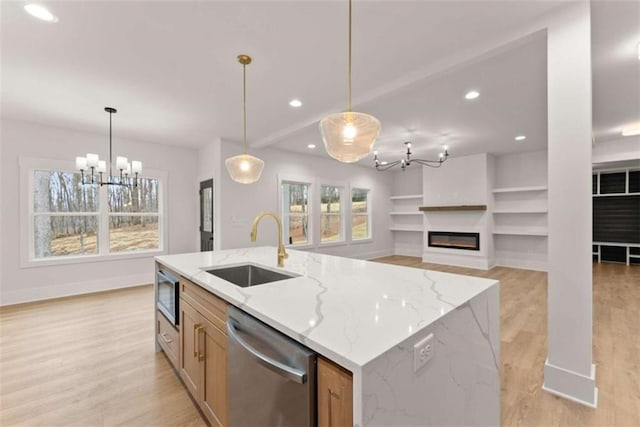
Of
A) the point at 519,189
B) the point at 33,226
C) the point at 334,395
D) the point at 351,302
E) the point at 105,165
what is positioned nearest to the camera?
the point at 334,395

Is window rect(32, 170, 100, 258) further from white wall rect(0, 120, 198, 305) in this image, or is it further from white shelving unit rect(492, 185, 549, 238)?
white shelving unit rect(492, 185, 549, 238)

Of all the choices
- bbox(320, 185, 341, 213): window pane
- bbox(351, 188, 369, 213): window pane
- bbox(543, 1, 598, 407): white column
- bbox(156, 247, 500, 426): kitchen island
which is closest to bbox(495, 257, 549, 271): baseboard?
bbox(351, 188, 369, 213): window pane

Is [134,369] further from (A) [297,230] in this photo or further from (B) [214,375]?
(A) [297,230]

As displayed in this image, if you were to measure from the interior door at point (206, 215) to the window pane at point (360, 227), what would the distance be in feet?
11.8

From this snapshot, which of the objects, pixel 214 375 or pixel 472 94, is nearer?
pixel 214 375

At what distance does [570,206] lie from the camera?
183 centimetres

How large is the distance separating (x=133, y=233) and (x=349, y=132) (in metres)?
4.99

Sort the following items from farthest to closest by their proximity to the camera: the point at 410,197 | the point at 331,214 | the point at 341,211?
1. the point at 410,197
2. the point at 341,211
3. the point at 331,214

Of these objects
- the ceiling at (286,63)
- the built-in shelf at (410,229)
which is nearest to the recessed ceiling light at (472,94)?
the ceiling at (286,63)

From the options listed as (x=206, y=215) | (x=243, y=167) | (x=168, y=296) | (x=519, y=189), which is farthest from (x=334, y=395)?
(x=519, y=189)

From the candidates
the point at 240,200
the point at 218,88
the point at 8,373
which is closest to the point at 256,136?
the point at 240,200

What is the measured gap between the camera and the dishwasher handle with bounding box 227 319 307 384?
35.2 inches

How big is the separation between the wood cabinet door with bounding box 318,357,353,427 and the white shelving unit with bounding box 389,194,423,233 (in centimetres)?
744

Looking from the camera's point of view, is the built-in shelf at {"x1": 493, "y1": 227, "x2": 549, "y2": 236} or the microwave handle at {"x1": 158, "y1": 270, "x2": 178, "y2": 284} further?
the built-in shelf at {"x1": 493, "y1": 227, "x2": 549, "y2": 236}
